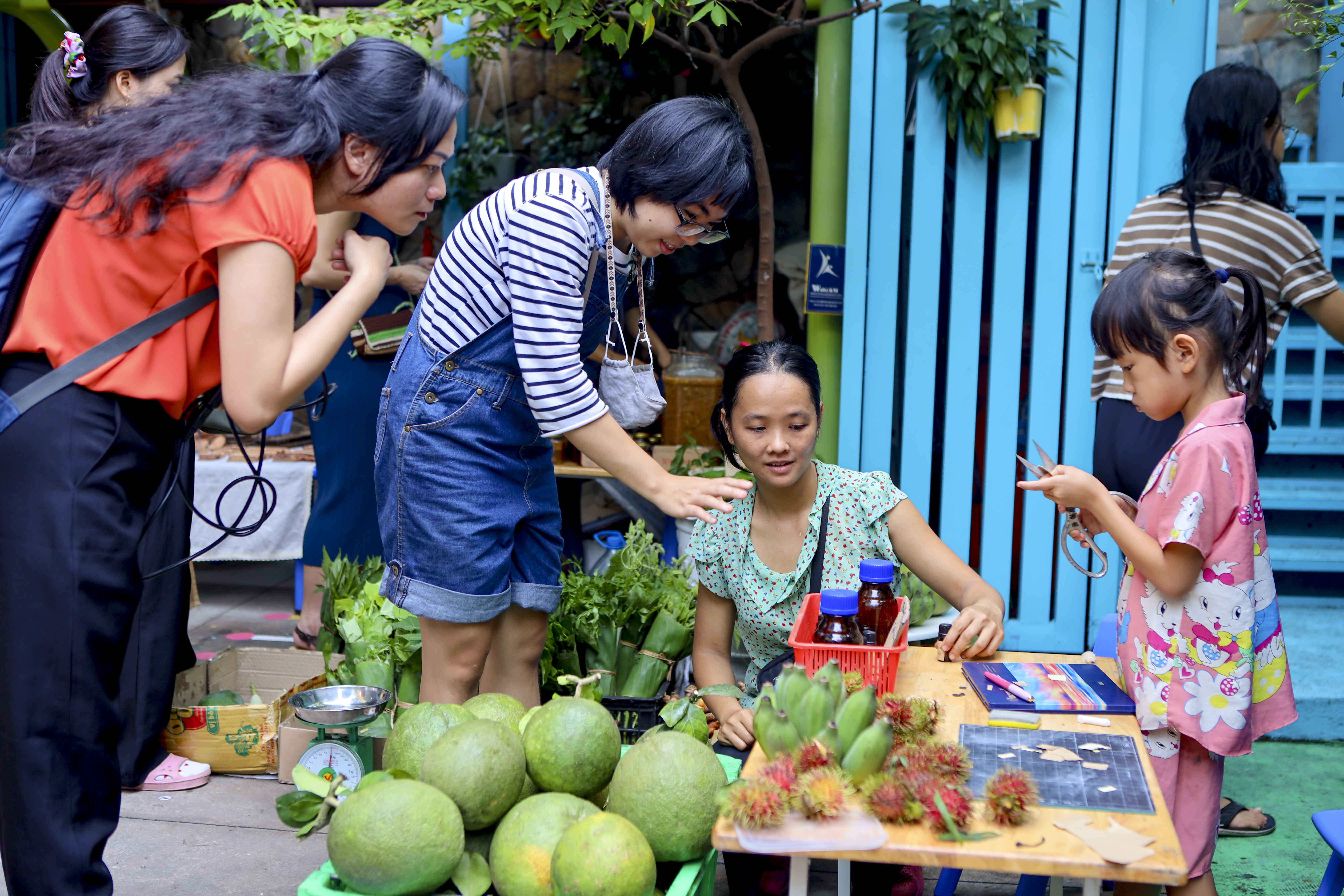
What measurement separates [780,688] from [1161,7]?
3234 millimetres

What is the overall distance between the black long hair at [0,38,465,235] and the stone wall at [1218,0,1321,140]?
4.53 m

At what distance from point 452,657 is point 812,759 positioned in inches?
43.9

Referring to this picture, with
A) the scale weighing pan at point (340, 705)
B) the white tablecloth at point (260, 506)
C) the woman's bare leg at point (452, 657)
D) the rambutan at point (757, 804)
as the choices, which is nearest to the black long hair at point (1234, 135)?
the woman's bare leg at point (452, 657)

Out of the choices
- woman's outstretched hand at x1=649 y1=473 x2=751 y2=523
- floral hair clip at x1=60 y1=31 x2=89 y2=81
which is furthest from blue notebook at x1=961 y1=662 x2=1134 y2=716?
floral hair clip at x1=60 y1=31 x2=89 y2=81

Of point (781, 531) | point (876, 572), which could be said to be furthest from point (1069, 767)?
point (781, 531)

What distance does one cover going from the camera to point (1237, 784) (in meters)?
3.12

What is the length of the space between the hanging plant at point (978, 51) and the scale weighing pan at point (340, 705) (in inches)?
103

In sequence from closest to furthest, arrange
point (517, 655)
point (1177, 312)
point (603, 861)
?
point (603, 861)
point (1177, 312)
point (517, 655)

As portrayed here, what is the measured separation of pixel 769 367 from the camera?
2.34 meters

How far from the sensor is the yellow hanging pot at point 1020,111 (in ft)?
11.9

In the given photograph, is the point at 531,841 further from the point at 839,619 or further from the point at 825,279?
the point at 825,279

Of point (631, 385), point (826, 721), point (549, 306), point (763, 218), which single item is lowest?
point (826, 721)

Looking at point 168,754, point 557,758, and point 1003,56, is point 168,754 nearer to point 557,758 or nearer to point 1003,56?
point 557,758

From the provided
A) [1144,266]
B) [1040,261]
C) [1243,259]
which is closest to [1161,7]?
[1040,261]
